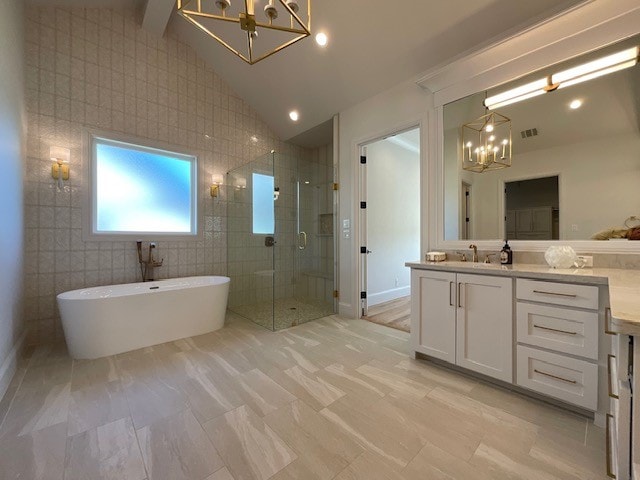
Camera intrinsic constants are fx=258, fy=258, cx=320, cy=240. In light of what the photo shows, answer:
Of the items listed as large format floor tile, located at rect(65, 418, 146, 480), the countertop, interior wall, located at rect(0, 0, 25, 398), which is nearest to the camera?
the countertop

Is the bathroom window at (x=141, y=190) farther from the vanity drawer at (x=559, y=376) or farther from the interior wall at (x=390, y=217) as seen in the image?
the vanity drawer at (x=559, y=376)

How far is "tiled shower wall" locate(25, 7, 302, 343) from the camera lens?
8.49ft

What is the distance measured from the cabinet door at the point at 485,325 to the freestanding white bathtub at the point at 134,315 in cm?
252

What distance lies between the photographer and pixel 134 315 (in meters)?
2.50

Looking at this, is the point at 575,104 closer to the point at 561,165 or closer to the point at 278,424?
the point at 561,165

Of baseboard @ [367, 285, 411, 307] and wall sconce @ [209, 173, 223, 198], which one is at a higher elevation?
wall sconce @ [209, 173, 223, 198]

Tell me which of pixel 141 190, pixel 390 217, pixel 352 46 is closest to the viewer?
pixel 352 46

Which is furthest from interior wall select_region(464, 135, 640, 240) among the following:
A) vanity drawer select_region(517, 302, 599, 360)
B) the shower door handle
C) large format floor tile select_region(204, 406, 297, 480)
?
the shower door handle

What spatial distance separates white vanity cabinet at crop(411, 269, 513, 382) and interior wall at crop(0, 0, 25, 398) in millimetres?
3101

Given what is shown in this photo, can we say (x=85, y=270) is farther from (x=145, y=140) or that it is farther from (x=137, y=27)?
(x=137, y=27)

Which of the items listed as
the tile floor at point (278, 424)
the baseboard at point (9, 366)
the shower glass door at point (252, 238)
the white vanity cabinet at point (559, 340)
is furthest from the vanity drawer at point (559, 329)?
the baseboard at point (9, 366)

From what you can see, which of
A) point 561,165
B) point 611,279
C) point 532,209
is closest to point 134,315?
point 611,279

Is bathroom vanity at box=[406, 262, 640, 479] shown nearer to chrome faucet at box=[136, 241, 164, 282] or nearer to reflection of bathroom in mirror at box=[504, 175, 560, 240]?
reflection of bathroom in mirror at box=[504, 175, 560, 240]

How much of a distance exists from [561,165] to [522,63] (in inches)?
34.8
